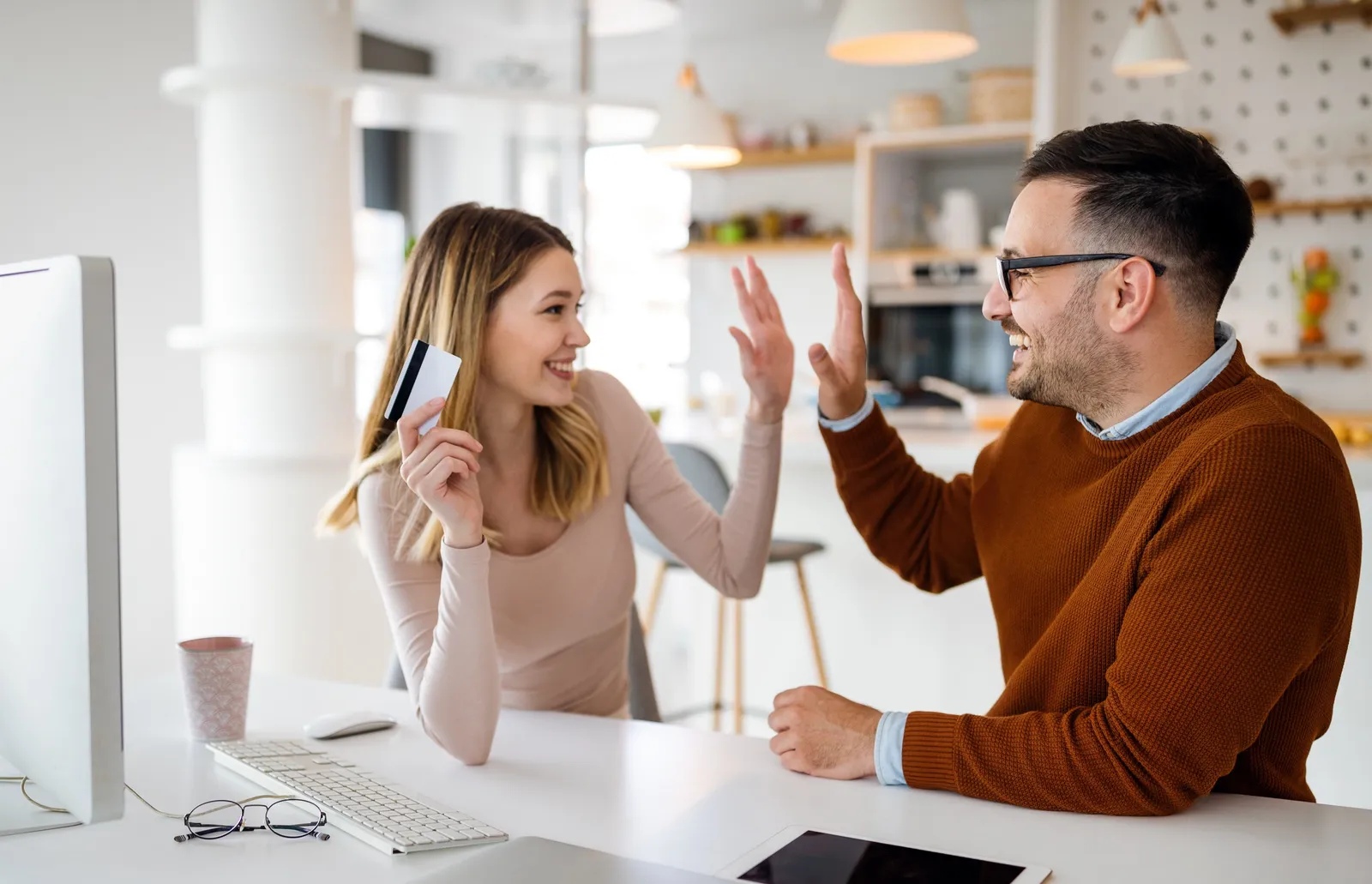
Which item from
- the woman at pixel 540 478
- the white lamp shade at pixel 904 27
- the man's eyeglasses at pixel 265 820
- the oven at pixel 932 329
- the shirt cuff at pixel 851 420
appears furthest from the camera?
the oven at pixel 932 329

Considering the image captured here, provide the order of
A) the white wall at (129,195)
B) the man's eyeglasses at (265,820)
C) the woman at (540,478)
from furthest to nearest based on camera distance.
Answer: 1. the white wall at (129,195)
2. the woman at (540,478)
3. the man's eyeglasses at (265,820)

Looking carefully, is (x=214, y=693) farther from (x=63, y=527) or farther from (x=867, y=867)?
(x=867, y=867)

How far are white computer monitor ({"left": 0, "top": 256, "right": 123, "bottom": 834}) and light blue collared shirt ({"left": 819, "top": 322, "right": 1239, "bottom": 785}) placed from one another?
2.29 ft

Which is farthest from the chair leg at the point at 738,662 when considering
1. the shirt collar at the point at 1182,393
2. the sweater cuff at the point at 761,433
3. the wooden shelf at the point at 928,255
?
the wooden shelf at the point at 928,255

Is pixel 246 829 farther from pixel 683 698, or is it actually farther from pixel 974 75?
pixel 974 75

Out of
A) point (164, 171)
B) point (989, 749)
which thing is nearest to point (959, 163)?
point (164, 171)

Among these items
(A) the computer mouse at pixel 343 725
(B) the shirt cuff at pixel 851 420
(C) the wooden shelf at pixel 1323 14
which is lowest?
(A) the computer mouse at pixel 343 725

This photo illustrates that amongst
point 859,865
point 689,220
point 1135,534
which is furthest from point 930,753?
point 689,220

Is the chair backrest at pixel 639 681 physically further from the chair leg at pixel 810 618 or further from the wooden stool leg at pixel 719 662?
the wooden stool leg at pixel 719 662

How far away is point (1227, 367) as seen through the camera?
136cm

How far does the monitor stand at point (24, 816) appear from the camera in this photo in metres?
1.09

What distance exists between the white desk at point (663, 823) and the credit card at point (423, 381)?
1.26 ft

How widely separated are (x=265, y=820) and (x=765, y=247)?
5.64m

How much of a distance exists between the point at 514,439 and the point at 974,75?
4.54 meters
